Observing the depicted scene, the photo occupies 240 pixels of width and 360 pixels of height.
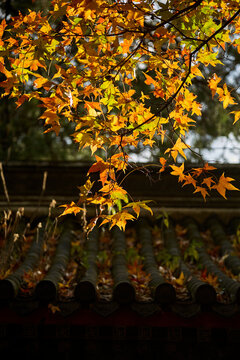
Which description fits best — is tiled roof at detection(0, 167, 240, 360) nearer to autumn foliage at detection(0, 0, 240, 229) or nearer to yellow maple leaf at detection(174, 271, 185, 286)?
yellow maple leaf at detection(174, 271, 185, 286)

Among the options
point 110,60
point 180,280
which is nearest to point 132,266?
point 180,280

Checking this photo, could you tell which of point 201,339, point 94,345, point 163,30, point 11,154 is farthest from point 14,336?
point 11,154

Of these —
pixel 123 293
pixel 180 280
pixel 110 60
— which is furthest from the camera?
pixel 180 280

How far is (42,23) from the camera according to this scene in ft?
8.54

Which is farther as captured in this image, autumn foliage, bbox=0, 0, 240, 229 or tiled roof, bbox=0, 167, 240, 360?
tiled roof, bbox=0, 167, 240, 360

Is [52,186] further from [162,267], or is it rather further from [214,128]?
[214,128]

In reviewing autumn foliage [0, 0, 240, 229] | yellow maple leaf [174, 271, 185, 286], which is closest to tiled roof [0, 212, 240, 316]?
yellow maple leaf [174, 271, 185, 286]

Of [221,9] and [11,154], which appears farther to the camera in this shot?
[11,154]

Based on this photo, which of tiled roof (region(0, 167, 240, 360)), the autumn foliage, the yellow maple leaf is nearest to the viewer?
the autumn foliage

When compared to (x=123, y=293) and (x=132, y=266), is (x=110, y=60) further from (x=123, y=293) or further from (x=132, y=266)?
(x=132, y=266)

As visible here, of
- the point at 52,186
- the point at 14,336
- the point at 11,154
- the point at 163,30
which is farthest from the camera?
the point at 11,154

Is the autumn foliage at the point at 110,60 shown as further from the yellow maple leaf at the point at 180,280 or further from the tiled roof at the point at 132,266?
the yellow maple leaf at the point at 180,280

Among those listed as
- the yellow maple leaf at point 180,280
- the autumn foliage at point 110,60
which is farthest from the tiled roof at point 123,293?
the autumn foliage at point 110,60

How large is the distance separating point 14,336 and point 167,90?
90.7 inches
